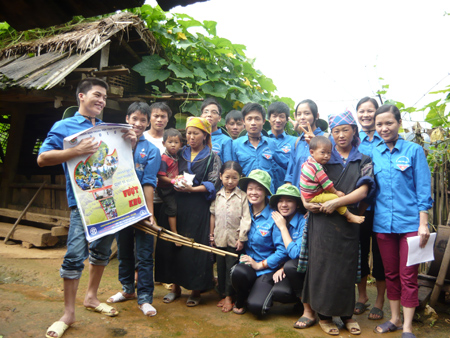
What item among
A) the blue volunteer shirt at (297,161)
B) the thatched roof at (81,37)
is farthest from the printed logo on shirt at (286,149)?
the thatched roof at (81,37)

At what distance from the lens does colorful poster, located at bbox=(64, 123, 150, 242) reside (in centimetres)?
279

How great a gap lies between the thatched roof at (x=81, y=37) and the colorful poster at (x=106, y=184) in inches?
106

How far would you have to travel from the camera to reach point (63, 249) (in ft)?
19.2

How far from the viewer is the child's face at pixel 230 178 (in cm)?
369

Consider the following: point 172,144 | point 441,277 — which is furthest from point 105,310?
point 441,277

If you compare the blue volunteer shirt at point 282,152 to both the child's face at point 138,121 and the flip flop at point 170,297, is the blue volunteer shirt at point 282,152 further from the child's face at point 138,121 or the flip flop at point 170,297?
the flip flop at point 170,297

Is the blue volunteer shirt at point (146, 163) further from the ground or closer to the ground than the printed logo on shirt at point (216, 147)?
closer to the ground

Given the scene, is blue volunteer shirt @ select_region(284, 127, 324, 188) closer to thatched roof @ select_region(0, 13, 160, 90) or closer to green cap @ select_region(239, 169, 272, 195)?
green cap @ select_region(239, 169, 272, 195)

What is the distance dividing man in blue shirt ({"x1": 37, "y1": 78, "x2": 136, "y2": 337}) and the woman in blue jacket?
1.23 meters

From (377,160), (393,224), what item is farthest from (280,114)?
(393,224)

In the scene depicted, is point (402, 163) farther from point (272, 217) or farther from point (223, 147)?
point (223, 147)

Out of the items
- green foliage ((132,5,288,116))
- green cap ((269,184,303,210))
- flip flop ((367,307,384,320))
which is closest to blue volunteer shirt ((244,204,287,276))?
green cap ((269,184,303,210))

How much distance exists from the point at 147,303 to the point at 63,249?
10.4ft

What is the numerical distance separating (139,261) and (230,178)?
4.05 ft
